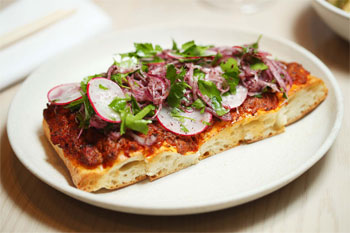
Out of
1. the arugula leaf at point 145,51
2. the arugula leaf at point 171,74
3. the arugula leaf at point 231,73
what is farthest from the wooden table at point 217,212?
the arugula leaf at point 145,51

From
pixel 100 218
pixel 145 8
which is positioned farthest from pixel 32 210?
pixel 145 8

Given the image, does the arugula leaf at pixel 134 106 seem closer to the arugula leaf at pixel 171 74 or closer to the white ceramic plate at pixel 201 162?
the arugula leaf at pixel 171 74

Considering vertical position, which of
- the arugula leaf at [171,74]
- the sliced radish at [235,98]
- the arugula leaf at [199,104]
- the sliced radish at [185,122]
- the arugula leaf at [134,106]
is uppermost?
the arugula leaf at [171,74]

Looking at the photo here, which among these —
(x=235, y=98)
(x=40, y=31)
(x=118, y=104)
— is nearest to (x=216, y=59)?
(x=235, y=98)

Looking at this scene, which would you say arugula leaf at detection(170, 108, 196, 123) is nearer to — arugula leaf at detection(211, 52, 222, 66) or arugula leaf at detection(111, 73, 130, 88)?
arugula leaf at detection(111, 73, 130, 88)

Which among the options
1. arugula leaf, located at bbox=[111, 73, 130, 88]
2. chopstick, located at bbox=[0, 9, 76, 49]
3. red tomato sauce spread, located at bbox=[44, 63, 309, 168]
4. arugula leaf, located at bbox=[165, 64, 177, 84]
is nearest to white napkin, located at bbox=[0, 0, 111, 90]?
chopstick, located at bbox=[0, 9, 76, 49]

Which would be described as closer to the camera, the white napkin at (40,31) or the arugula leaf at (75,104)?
the arugula leaf at (75,104)

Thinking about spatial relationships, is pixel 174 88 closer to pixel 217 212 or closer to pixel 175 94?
pixel 175 94

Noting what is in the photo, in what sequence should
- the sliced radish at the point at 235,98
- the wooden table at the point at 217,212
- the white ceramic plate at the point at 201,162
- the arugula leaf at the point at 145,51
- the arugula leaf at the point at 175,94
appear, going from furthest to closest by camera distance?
the arugula leaf at the point at 145,51 < the sliced radish at the point at 235,98 < the arugula leaf at the point at 175,94 < the wooden table at the point at 217,212 < the white ceramic plate at the point at 201,162
